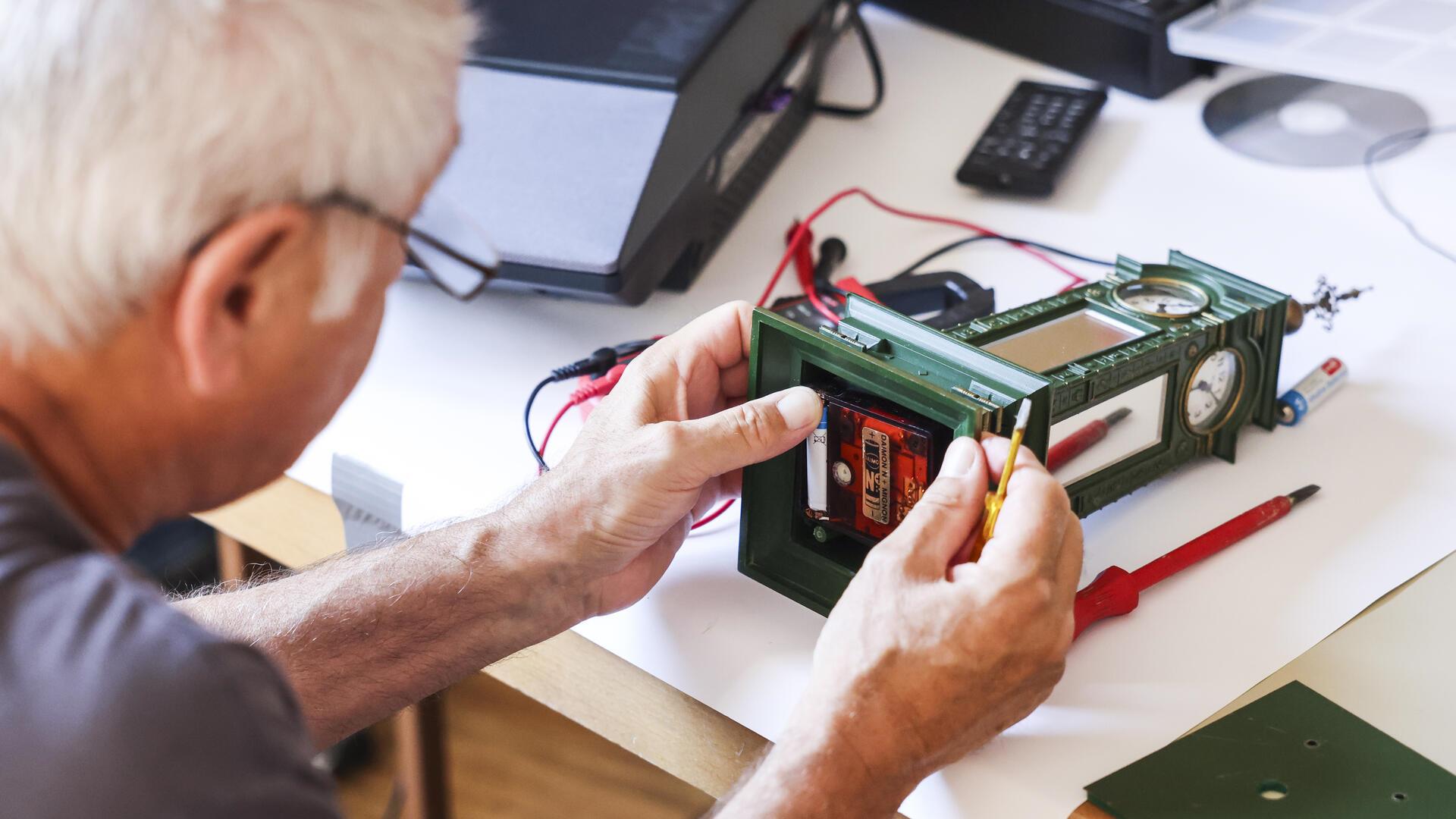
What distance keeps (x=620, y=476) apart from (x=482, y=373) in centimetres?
29

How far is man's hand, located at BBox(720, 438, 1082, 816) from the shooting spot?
2.39 feet

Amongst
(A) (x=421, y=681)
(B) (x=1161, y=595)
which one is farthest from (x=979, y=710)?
(A) (x=421, y=681)

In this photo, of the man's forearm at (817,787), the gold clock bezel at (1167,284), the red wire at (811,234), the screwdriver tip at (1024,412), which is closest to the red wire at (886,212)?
the red wire at (811,234)

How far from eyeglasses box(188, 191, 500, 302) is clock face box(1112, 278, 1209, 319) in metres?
0.48

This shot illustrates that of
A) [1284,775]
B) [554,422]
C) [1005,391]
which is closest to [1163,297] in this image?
[1005,391]

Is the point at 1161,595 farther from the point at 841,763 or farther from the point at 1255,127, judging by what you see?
the point at 1255,127

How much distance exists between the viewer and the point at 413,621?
2.98ft

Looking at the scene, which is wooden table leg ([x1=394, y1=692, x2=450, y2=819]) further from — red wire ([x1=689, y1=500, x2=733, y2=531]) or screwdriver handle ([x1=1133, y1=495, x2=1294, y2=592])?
screwdriver handle ([x1=1133, y1=495, x2=1294, y2=592])

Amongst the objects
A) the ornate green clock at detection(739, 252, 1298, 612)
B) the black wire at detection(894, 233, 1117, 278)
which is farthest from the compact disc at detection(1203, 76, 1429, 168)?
the ornate green clock at detection(739, 252, 1298, 612)

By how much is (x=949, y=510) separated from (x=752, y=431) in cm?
14

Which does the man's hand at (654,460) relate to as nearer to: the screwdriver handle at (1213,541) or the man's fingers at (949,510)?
the man's fingers at (949,510)

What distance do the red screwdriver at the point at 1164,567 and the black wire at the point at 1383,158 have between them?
0.39 m

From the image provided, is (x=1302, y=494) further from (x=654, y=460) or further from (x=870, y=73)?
(x=870, y=73)

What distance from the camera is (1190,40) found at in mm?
1360
